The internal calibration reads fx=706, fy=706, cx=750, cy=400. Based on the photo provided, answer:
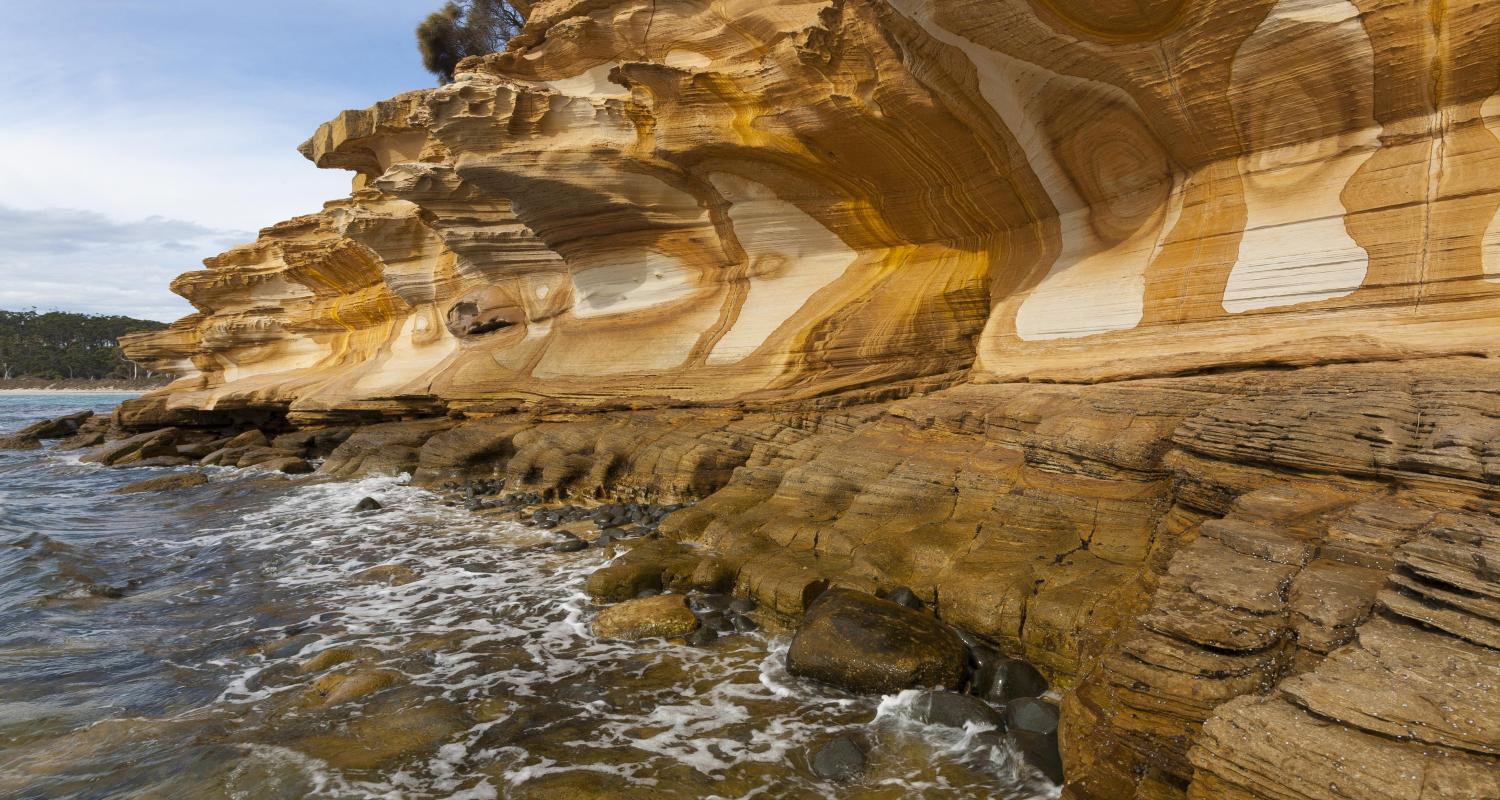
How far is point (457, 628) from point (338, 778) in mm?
2031

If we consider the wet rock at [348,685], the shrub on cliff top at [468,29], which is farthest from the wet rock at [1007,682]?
the shrub on cliff top at [468,29]

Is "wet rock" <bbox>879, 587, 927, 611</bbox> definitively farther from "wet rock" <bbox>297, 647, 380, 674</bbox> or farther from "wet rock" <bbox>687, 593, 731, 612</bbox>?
Result: "wet rock" <bbox>297, 647, 380, 674</bbox>

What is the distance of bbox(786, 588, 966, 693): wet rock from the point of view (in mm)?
4254

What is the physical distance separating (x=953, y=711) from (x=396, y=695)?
345 cm

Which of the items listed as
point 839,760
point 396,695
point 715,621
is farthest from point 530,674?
point 839,760

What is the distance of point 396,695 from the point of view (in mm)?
4508

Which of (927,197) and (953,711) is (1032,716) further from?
(927,197)

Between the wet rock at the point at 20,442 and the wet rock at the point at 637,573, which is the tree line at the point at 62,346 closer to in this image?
the wet rock at the point at 20,442

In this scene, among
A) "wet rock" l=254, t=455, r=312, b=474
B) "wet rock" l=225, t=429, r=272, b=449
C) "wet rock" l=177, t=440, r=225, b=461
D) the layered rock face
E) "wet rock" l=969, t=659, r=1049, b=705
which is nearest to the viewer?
the layered rock face

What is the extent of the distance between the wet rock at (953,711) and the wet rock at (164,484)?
1440cm

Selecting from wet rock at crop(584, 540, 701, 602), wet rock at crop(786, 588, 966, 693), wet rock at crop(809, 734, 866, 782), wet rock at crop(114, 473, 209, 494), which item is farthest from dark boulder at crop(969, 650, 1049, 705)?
wet rock at crop(114, 473, 209, 494)

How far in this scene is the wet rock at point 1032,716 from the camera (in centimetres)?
378

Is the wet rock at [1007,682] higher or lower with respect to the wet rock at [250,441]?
lower

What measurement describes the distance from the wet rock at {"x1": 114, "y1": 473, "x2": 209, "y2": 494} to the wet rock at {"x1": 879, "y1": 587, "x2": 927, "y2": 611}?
45.2 feet
